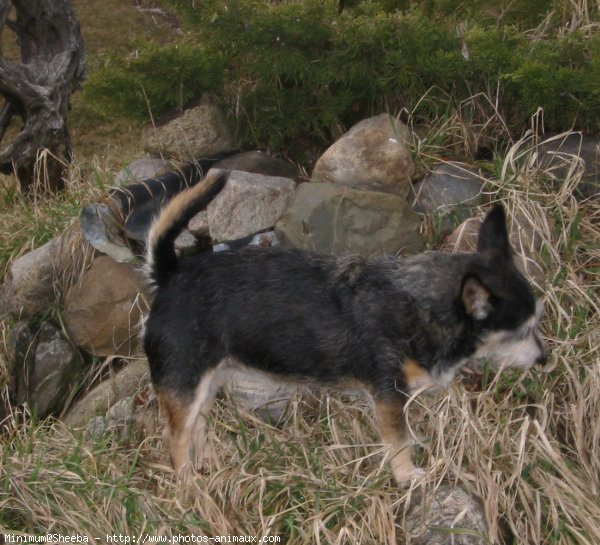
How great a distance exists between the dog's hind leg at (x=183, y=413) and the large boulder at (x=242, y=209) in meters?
1.48


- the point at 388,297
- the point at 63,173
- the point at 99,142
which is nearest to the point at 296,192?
the point at 388,297

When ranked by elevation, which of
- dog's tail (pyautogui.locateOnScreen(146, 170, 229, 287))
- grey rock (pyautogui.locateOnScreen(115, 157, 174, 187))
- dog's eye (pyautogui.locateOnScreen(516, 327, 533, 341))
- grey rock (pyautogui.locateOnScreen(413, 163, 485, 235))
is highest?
dog's tail (pyautogui.locateOnScreen(146, 170, 229, 287))

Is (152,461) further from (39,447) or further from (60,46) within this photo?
(60,46)

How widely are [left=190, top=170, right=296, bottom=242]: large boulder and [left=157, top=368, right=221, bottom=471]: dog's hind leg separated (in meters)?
1.48

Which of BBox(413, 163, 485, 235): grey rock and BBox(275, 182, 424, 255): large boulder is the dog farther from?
BBox(413, 163, 485, 235): grey rock

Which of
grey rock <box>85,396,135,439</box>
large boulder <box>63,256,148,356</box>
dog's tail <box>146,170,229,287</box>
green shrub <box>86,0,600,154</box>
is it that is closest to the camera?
dog's tail <box>146,170,229,287</box>

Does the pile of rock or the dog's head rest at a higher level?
the dog's head

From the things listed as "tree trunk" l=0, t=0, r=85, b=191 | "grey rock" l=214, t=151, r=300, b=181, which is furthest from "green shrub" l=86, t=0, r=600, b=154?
"tree trunk" l=0, t=0, r=85, b=191

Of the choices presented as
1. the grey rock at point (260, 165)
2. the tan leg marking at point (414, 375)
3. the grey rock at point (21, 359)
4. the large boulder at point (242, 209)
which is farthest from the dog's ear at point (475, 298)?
the grey rock at point (21, 359)

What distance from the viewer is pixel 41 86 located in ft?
24.1

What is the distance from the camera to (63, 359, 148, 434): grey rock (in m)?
5.27

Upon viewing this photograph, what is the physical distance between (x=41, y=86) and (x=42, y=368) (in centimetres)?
282

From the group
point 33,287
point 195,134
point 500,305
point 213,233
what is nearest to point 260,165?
point 195,134

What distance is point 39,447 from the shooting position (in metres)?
4.61
